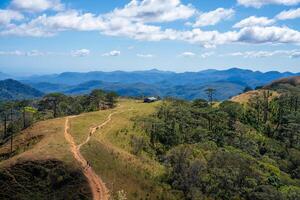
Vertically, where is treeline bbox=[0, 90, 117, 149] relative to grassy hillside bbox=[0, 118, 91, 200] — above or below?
above

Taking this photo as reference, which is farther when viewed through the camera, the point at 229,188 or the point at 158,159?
the point at 158,159

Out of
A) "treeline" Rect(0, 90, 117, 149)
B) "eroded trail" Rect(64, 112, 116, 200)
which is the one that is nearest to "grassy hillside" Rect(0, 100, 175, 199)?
"eroded trail" Rect(64, 112, 116, 200)

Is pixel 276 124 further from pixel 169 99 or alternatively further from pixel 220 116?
pixel 169 99

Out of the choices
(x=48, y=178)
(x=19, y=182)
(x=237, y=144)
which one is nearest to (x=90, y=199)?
(x=48, y=178)

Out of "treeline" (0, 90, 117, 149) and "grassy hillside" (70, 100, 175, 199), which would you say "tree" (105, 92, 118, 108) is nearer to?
"treeline" (0, 90, 117, 149)

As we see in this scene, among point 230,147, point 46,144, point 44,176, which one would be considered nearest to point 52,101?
point 46,144

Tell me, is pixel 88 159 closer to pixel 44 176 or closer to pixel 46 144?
pixel 44 176

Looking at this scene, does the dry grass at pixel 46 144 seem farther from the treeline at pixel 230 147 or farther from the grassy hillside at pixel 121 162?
the treeline at pixel 230 147

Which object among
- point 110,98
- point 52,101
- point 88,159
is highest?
point 110,98

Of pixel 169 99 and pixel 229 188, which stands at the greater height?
pixel 169 99
